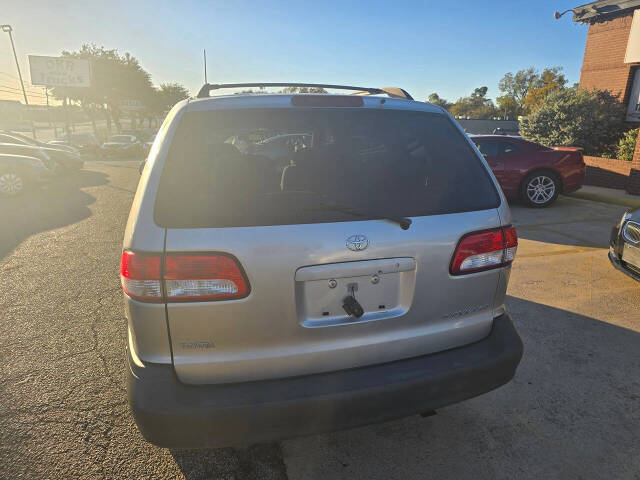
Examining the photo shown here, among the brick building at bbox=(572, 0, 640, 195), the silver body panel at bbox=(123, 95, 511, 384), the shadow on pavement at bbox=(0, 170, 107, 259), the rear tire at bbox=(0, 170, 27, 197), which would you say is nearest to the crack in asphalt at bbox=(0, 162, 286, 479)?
the silver body panel at bbox=(123, 95, 511, 384)

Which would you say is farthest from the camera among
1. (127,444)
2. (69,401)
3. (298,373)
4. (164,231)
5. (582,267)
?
(582,267)

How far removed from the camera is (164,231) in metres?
1.55

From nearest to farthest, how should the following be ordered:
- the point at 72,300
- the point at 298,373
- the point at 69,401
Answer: the point at 298,373 → the point at 69,401 → the point at 72,300

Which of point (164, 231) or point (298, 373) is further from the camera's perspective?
point (298, 373)

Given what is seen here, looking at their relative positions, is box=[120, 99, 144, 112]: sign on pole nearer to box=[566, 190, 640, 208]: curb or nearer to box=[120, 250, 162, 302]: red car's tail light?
box=[566, 190, 640, 208]: curb

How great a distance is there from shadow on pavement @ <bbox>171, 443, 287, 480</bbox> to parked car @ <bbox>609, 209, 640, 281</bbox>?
12.1ft

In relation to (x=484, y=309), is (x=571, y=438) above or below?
below

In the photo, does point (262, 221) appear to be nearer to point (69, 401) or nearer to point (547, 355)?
point (69, 401)

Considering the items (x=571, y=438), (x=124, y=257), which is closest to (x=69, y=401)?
(x=124, y=257)

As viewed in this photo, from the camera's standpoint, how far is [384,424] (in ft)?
7.84

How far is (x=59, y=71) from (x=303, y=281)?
147 ft

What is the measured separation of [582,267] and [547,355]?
8.15 feet

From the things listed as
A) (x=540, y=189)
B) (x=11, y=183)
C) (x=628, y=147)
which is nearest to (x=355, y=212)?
(x=540, y=189)

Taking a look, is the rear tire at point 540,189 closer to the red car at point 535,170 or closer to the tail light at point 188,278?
the red car at point 535,170
